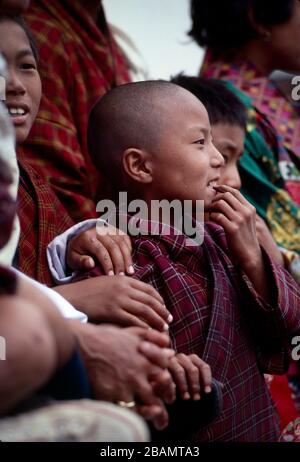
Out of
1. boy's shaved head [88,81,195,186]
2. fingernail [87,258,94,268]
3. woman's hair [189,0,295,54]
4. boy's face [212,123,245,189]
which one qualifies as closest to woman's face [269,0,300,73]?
→ woman's hair [189,0,295,54]

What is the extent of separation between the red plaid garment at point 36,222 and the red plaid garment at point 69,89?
0.81 feet

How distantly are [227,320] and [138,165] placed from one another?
0.48m

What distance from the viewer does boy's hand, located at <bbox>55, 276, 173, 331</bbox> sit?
1527 mm

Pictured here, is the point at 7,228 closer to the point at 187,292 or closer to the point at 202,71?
the point at 187,292

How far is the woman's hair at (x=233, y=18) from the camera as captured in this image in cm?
298

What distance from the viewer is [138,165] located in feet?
6.28

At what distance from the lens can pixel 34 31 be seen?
95.1 inches

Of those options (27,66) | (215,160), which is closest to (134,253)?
(215,160)

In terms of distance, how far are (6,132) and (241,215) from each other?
75cm

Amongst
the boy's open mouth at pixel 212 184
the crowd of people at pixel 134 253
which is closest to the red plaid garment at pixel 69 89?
the crowd of people at pixel 134 253

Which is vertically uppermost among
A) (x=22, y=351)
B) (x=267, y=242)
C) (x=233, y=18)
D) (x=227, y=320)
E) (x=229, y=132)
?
(x=22, y=351)

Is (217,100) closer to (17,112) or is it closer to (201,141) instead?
(201,141)

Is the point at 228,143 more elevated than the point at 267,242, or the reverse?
the point at 228,143
